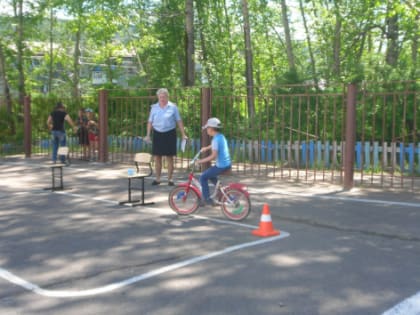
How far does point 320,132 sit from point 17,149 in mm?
10562

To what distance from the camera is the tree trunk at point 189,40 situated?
65.2 ft

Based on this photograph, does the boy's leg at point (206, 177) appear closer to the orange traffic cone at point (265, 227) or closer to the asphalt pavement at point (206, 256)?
the asphalt pavement at point (206, 256)

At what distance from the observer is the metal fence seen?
1240cm

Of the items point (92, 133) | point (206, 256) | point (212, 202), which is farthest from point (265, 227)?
point (92, 133)

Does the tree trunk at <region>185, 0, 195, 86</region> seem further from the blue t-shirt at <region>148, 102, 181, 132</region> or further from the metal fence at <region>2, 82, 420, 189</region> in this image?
the blue t-shirt at <region>148, 102, 181, 132</region>

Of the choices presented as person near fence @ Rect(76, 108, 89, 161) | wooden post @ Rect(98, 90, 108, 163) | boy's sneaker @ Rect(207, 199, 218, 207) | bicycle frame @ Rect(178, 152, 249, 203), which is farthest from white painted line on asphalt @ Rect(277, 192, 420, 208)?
person near fence @ Rect(76, 108, 89, 161)

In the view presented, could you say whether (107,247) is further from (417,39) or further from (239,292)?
(417,39)

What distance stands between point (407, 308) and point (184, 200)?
4.43 m

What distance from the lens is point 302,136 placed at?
51.0 ft

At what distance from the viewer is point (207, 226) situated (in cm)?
768

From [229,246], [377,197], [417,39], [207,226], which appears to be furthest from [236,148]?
[417,39]

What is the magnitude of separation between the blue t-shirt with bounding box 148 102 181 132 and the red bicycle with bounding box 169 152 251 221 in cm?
298

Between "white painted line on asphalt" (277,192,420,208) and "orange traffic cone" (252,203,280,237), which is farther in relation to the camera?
"white painted line on asphalt" (277,192,420,208)

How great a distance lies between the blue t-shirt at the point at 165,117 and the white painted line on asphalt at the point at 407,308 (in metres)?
7.18
